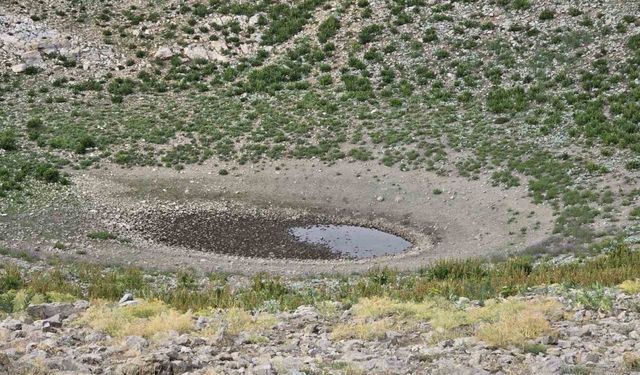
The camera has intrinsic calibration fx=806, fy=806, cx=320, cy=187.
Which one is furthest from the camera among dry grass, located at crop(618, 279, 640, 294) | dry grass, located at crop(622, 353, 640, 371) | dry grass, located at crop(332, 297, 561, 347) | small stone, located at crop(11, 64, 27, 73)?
small stone, located at crop(11, 64, 27, 73)

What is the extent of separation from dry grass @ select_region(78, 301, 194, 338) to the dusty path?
31.2 ft

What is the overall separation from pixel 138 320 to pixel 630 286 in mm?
12356

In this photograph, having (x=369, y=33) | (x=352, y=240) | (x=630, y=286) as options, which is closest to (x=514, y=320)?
(x=630, y=286)

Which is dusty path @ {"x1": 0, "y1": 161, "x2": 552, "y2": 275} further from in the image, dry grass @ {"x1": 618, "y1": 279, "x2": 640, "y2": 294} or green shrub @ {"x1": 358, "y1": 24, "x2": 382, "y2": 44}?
green shrub @ {"x1": 358, "y1": 24, "x2": 382, "y2": 44}

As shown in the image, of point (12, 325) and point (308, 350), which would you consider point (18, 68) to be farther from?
point (308, 350)

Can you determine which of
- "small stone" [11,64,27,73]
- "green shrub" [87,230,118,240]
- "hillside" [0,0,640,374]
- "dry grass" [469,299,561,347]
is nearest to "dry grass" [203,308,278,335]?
"hillside" [0,0,640,374]

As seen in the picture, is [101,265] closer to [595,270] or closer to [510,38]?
[595,270]

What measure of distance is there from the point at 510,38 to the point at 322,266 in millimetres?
25573

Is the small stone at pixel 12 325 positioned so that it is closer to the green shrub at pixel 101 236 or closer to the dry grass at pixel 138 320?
the dry grass at pixel 138 320

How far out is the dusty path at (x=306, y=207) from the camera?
31.1 meters

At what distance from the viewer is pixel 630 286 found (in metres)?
20.7

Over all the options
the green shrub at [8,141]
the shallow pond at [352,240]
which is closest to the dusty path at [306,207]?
the shallow pond at [352,240]

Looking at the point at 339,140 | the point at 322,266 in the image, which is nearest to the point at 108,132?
the point at 339,140

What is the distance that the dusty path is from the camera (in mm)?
31094
